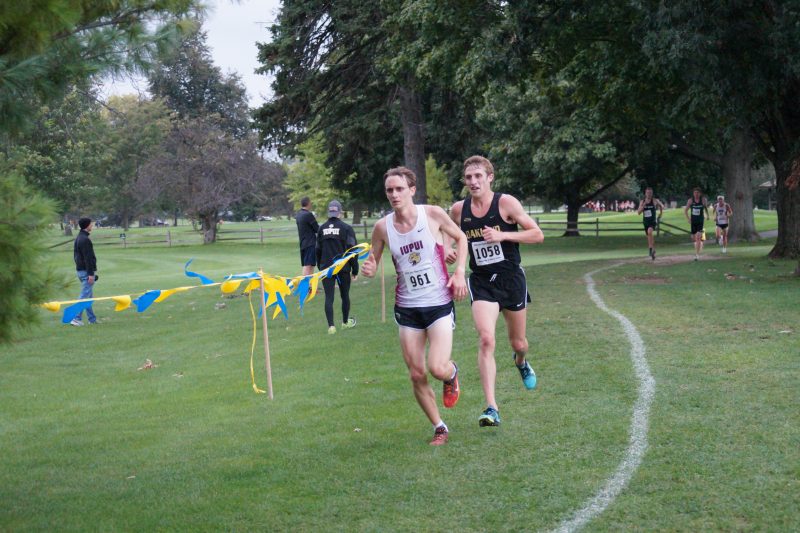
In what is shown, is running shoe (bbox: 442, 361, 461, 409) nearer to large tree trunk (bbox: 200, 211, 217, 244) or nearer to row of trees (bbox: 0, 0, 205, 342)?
row of trees (bbox: 0, 0, 205, 342)

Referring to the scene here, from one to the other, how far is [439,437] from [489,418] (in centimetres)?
52

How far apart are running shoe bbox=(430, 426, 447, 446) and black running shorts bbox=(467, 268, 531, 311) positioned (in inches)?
50.9

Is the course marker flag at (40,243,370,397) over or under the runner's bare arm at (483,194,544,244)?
under

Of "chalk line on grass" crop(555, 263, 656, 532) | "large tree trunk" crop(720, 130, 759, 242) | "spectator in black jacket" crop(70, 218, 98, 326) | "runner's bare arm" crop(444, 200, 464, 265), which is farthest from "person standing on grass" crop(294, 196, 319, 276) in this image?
"large tree trunk" crop(720, 130, 759, 242)

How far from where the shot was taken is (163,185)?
64.4 m

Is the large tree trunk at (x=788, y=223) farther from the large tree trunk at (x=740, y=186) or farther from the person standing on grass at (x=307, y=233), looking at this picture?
the person standing on grass at (x=307, y=233)

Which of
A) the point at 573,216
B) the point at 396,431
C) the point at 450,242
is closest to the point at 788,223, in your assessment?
the point at 450,242

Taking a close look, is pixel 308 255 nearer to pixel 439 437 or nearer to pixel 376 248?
pixel 376 248

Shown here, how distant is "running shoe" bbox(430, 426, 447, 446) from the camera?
7891 mm

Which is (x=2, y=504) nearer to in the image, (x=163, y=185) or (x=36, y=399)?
(x=36, y=399)

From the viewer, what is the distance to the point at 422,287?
7.78 metres

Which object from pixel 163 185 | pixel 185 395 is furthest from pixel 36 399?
pixel 163 185

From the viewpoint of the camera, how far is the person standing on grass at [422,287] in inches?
305

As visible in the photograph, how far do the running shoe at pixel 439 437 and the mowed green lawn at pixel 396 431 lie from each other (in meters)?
0.12
